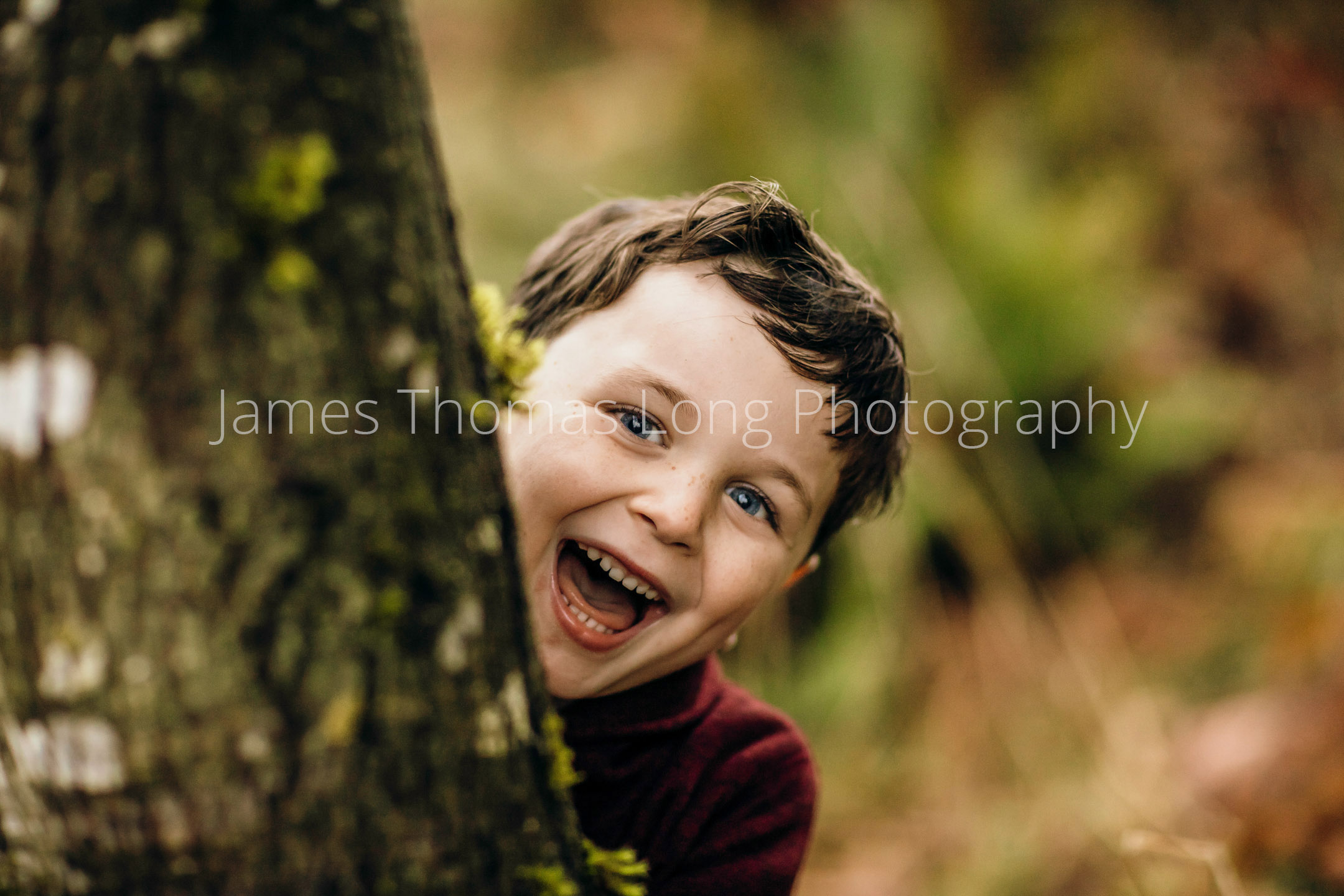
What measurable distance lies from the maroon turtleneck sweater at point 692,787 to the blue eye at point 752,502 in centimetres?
37

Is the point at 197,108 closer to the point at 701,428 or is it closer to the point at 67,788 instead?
the point at 67,788

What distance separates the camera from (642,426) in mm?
1429

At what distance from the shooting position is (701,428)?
137cm

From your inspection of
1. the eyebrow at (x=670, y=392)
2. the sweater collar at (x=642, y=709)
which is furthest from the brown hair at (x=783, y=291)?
the sweater collar at (x=642, y=709)

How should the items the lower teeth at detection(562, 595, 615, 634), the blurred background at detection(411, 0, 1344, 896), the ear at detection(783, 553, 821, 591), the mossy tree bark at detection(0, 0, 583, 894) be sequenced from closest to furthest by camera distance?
the mossy tree bark at detection(0, 0, 583, 894), the lower teeth at detection(562, 595, 615, 634), the ear at detection(783, 553, 821, 591), the blurred background at detection(411, 0, 1344, 896)

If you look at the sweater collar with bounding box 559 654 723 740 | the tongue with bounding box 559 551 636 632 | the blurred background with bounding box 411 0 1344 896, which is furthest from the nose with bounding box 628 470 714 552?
the blurred background with bounding box 411 0 1344 896

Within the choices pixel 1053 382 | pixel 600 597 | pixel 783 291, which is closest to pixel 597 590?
pixel 600 597

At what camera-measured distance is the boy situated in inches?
54.6

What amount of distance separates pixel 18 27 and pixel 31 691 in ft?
1.62

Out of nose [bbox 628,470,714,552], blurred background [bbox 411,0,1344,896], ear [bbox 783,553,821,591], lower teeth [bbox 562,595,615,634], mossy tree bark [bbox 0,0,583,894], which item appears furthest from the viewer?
blurred background [bbox 411,0,1344,896]

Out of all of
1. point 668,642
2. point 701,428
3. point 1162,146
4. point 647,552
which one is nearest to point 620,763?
point 668,642

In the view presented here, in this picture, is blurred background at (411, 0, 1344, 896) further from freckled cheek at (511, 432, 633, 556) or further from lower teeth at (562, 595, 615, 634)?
freckled cheek at (511, 432, 633, 556)

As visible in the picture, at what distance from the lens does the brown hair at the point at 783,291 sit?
4.84 feet

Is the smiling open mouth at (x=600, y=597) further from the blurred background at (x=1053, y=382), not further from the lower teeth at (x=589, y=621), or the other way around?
the blurred background at (x=1053, y=382)
